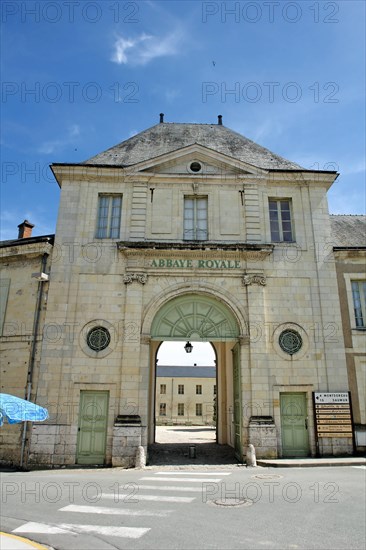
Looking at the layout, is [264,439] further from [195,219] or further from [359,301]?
[195,219]

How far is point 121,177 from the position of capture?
14484mm

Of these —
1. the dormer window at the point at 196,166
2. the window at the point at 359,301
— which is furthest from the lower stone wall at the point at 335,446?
the dormer window at the point at 196,166

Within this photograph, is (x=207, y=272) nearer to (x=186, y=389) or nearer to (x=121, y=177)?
(x=121, y=177)

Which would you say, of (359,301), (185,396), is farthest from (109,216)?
(185,396)

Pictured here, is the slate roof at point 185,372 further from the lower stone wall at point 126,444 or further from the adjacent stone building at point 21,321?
the lower stone wall at point 126,444

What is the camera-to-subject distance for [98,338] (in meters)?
12.8

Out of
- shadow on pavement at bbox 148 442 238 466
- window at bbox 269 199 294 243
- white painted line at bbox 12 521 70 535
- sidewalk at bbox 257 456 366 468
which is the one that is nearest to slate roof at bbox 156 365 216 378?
shadow on pavement at bbox 148 442 238 466

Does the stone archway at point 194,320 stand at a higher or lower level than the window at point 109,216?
lower

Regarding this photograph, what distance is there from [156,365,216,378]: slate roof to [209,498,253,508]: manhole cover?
38.8 m

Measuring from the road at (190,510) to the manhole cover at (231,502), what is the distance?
17mm

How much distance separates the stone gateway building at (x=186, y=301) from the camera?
480 inches

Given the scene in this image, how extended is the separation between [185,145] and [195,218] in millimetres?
A: 3735

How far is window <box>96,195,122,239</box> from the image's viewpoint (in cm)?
1409

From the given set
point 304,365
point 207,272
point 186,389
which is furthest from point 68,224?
point 186,389
